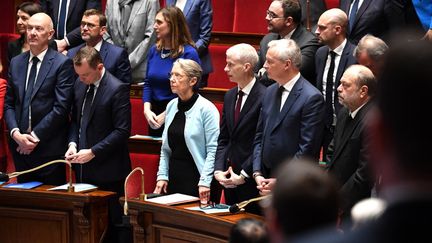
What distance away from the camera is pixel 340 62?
3.94m

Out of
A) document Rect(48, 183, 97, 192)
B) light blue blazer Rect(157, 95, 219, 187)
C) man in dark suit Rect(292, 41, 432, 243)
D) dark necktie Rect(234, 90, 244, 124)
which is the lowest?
document Rect(48, 183, 97, 192)

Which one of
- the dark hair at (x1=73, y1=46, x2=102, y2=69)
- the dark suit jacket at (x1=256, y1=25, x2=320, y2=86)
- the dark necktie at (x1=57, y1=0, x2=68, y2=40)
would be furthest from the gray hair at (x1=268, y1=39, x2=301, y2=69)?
the dark necktie at (x1=57, y1=0, x2=68, y2=40)

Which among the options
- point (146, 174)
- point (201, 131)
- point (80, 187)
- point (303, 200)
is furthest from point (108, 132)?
point (303, 200)

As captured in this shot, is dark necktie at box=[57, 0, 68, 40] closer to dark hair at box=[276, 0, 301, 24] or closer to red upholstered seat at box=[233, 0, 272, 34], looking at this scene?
red upholstered seat at box=[233, 0, 272, 34]

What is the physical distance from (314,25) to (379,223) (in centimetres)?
400

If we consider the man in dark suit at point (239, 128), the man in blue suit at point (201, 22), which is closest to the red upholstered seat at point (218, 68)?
the man in blue suit at point (201, 22)

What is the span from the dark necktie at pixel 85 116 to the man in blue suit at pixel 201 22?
921 mm

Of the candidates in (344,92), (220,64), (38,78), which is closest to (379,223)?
(344,92)

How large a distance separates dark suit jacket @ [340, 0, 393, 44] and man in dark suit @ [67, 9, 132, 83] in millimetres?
1308

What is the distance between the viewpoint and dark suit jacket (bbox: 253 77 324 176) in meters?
3.35

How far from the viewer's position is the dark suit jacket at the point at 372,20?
13.9 feet

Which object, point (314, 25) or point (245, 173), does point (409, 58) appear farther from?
point (314, 25)

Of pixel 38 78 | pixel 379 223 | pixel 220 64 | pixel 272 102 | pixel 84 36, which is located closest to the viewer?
pixel 379 223

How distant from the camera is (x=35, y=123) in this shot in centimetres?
427
